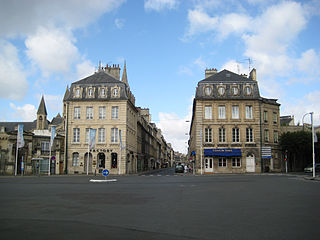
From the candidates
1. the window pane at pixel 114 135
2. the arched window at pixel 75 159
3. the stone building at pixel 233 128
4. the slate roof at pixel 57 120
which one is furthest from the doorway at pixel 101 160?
the slate roof at pixel 57 120

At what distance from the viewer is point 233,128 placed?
4800 cm

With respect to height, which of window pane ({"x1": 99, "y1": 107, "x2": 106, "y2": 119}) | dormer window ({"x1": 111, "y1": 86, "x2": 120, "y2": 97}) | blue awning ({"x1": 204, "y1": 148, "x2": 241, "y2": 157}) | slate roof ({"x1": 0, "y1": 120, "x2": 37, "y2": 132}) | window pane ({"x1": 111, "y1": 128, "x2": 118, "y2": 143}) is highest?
dormer window ({"x1": 111, "y1": 86, "x2": 120, "y2": 97})

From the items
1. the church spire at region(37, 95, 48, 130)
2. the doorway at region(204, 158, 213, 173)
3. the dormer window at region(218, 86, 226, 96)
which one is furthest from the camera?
the church spire at region(37, 95, 48, 130)

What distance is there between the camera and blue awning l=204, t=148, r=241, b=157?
46.7 metres

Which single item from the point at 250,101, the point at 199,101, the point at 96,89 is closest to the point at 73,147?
the point at 96,89

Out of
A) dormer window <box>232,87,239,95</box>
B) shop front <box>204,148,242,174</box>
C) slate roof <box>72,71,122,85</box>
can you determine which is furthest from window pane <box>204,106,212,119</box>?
slate roof <box>72,71,122,85</box>

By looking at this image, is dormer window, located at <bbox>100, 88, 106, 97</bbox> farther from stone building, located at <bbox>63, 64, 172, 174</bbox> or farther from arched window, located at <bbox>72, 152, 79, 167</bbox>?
arched window, located at <bbox>72, 152, 79, 167</bbox>

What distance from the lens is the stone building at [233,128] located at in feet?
155

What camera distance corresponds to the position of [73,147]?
48.0 metres

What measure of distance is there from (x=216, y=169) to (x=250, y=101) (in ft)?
36.6

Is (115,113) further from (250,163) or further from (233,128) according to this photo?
(250,163)

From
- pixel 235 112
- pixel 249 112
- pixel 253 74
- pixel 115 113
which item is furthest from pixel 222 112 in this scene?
pixel 115 113

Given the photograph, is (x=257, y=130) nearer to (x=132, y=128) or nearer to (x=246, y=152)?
(x=246, y=152)

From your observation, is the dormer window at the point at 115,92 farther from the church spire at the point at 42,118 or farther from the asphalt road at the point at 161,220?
the church spire at the point at 42,118
